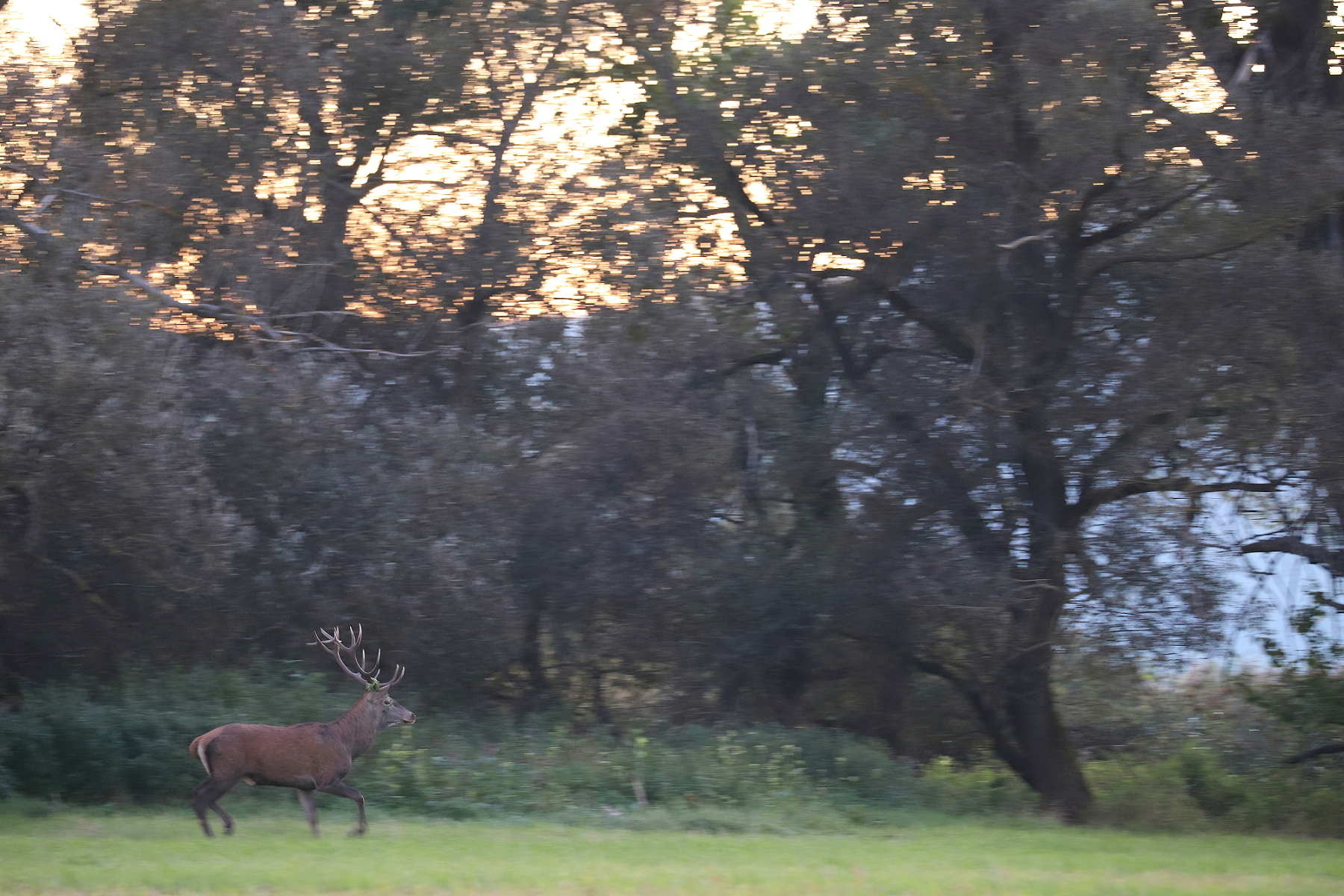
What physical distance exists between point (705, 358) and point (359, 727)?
296 inches

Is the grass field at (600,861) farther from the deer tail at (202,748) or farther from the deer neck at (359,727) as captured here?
the deer neck at (359,727)

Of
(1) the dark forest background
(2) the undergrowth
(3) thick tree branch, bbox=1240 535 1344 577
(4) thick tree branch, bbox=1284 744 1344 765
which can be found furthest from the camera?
(4) thick tree branch, bbox=1284 744 1344 765

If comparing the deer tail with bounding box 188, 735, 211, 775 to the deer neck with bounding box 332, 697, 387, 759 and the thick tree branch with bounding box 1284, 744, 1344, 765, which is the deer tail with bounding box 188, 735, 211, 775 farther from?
the thick tree branch with bounding box 1284, 744, 1344, 765

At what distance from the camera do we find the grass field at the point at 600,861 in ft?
29.9

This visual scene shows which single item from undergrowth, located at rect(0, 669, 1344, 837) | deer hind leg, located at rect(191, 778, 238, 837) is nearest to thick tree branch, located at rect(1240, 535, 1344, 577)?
undergrowth, located at rect(0, 669, 1344, 837)

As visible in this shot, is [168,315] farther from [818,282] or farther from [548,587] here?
[818,282]

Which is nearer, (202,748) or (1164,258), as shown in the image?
(202,748)

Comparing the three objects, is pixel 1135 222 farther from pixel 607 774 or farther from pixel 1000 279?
pixel 607 774

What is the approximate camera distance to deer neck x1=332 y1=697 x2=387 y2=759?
37.3 ft

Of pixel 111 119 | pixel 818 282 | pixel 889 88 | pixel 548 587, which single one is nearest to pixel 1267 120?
pixel 889 88

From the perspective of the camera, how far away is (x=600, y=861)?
408 inches

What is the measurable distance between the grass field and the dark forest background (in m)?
3.53

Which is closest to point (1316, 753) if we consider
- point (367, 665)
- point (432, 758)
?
point (432, 758)

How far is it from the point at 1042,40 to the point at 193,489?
406 inches
